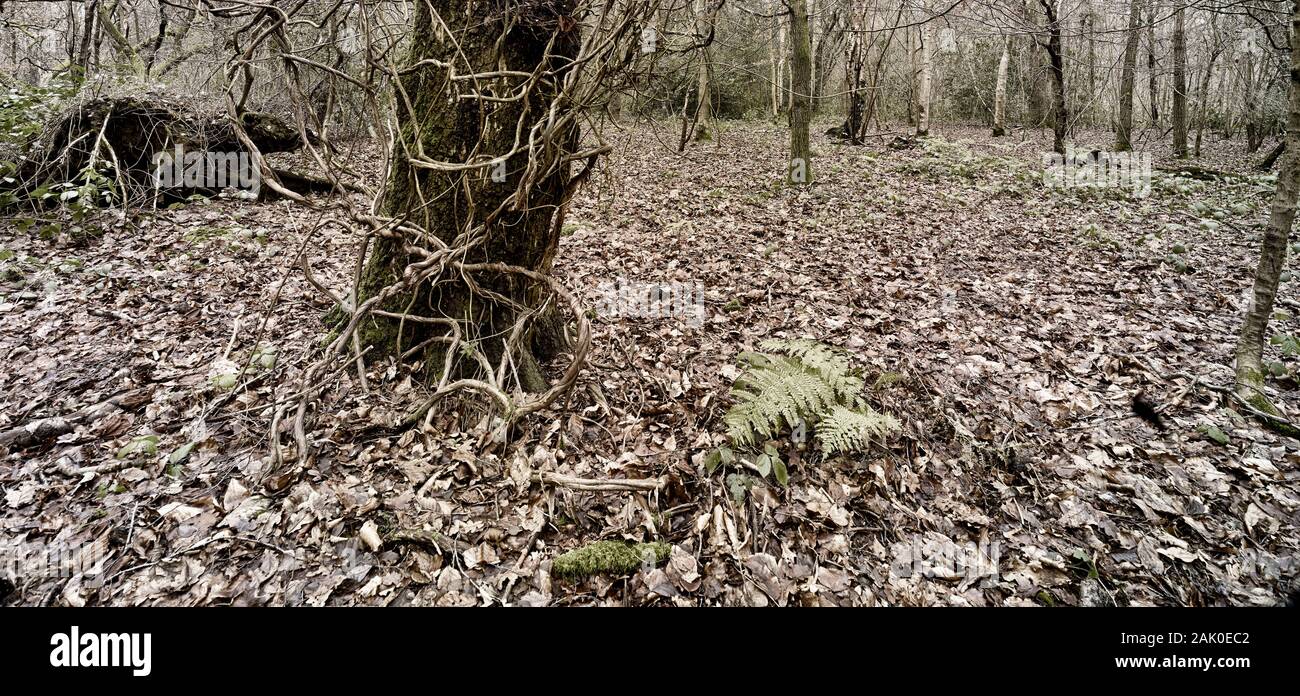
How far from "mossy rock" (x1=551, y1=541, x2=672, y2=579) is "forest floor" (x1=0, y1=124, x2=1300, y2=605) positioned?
0.04 meters

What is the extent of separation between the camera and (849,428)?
2986 mm

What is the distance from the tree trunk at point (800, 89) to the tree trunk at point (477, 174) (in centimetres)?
642

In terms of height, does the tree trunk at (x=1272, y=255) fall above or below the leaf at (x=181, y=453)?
above

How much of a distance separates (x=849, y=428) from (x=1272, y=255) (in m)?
3.00

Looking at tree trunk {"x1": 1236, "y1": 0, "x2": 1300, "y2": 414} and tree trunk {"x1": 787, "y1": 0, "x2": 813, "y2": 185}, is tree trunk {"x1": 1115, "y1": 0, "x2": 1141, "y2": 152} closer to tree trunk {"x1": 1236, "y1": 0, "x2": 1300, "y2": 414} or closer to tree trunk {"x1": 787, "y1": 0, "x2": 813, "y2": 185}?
tree trunk {"x1": 787, "y1": 0, "x2": 813, "y2": 185}

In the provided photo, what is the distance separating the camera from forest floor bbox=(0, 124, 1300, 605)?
7.90ft

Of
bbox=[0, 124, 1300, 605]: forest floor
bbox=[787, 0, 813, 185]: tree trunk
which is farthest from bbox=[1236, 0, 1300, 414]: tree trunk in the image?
bbox=[787, 0, 813, 185]: tree trunk

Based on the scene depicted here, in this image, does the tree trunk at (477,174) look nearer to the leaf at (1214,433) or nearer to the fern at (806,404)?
the fern at (806,404)

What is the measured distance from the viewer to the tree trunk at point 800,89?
8.86 metres

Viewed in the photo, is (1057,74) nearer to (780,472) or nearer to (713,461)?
(780,472)

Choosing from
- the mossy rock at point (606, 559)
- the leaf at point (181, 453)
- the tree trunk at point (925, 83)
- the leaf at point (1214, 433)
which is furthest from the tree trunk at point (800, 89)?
the tree trunk at point (925, 83)
